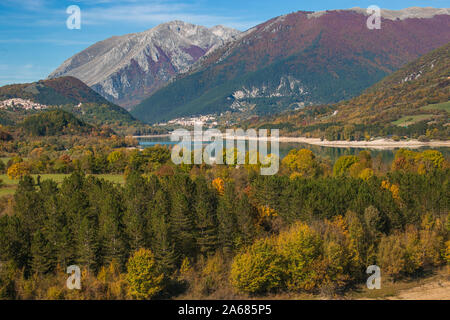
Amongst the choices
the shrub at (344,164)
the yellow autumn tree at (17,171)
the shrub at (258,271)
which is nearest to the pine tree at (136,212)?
the shrub at (258,271)

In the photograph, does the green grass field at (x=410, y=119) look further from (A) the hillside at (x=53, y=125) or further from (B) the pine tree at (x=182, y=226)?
(B) the pine tree at (x=182, y=226)

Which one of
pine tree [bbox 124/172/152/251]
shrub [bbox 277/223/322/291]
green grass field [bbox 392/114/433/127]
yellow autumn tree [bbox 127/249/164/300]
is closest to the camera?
yellow autumn tree [bbox 127/249/164/300]

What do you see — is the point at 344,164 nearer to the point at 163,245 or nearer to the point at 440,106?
the point at 163,245

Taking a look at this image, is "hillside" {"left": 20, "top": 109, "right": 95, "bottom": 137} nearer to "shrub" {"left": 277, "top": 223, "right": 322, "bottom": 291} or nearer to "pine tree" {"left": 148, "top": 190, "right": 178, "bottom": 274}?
A: "pine tree" {"left": 148, "top": 190, "right": 178, "bottom": 274}

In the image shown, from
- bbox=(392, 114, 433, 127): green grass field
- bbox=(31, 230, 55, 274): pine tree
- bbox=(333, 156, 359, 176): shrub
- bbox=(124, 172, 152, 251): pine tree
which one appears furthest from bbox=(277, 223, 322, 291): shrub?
bbox=(392, 114, 433, 127): green grass field

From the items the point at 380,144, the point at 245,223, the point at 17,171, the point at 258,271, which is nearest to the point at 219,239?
the point at 245,223

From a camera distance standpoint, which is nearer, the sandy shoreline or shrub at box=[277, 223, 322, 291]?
shrub at box=[277, 223, 322, 291]
